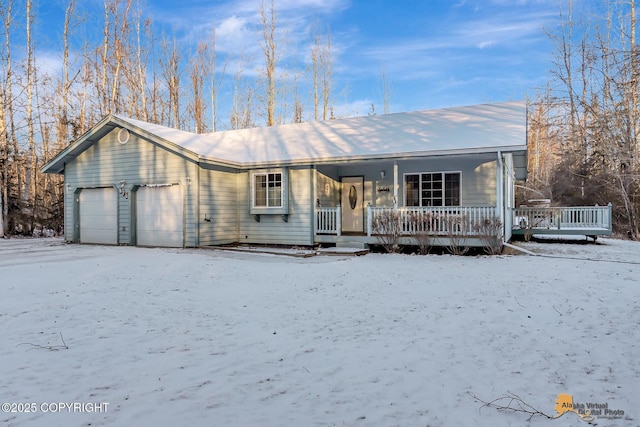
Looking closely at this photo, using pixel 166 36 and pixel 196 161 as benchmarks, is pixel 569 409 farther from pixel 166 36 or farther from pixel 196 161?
pixel 166 36

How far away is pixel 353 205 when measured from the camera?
46.2 feet

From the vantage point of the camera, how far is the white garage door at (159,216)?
41.4 ft

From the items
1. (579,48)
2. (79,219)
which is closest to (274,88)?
(79,219)

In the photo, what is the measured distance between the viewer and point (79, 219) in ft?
48.2

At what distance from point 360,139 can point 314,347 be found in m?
10.2

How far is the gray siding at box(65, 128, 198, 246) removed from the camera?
12305 millimetres

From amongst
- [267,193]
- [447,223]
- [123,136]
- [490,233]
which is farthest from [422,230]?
[123,136]

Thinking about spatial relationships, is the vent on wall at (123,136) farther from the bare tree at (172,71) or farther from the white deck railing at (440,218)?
the bare tree at (172,71)

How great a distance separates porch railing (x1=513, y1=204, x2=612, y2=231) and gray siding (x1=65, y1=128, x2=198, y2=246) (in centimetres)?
1260

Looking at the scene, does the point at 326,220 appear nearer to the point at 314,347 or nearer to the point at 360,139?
the point at 360,139

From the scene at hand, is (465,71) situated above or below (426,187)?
above

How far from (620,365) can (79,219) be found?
1637cm

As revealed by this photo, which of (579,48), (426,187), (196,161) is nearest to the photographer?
(196,161)

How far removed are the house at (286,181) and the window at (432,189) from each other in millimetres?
33
